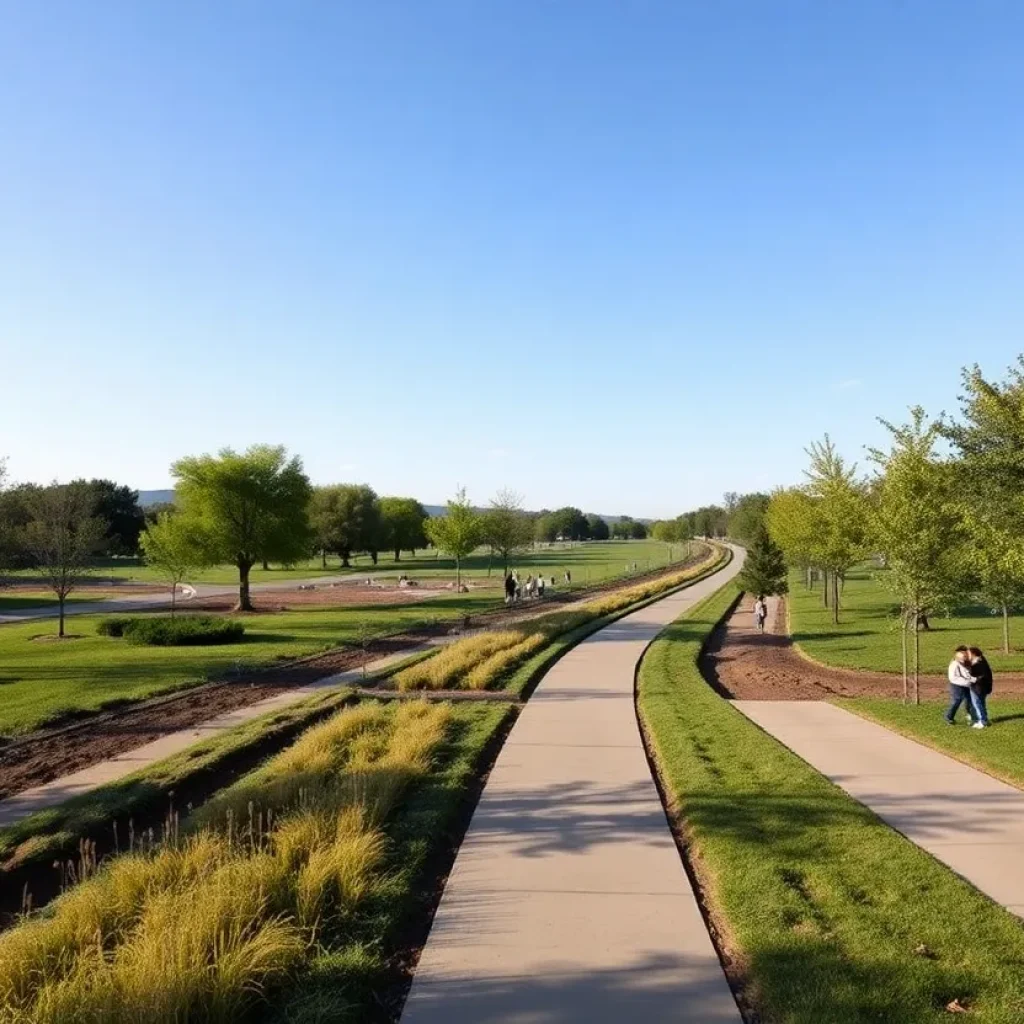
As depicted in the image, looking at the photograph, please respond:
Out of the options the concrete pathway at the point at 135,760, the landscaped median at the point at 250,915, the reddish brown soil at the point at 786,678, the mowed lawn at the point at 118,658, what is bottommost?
the reddish brown soil at the point at 786,678

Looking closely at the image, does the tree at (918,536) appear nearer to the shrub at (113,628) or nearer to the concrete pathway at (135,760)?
the concrete pathway at (135,760)

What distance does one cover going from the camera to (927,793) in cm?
793

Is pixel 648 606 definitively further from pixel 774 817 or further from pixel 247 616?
pixel 774 817

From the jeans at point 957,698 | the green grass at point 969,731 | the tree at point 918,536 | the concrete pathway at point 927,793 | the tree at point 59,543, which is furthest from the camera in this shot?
the tree at point 59,543

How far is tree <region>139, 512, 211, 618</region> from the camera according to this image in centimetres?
Result: 3441

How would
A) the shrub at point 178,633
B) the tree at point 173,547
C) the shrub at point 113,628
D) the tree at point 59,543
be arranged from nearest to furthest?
the shrub at point 178,633
the shrub at point 113,628
the tree at point 59,543
the tree at point 173,547

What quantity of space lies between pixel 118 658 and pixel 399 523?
76.6 m

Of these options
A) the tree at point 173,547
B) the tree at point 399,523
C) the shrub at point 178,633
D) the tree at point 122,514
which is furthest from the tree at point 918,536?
the tree at point 122,514

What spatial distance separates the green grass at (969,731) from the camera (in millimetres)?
8977

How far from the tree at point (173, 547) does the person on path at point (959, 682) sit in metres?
28.5

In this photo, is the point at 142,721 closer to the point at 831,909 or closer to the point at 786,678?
the point at 831,909

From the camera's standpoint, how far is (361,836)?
19.5 feet

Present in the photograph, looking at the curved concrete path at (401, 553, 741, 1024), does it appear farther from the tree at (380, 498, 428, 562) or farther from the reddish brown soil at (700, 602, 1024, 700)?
→ the tree at (380, 498, 428, 562)

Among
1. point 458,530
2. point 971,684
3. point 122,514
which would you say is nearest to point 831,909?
point 971,684
